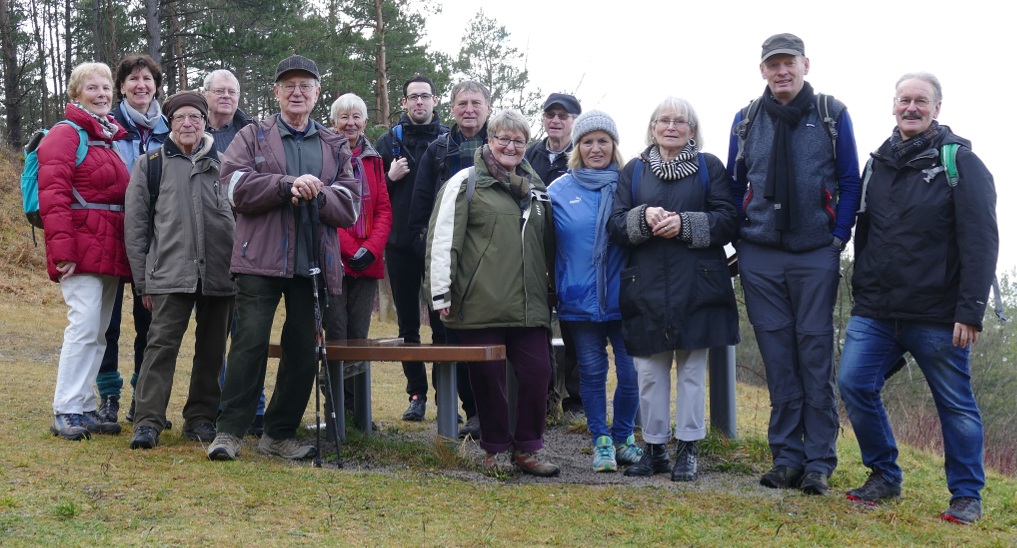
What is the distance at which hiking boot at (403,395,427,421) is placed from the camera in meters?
6.92

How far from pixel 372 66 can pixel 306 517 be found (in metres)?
18.5

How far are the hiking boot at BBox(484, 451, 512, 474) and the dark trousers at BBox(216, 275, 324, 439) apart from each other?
1.14 m

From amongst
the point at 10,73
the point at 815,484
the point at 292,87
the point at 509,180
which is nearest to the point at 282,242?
the point at 292,87

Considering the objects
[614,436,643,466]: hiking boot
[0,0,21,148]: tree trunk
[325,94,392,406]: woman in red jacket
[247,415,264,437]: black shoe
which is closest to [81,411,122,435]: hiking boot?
[247,415,264,437]: black shoe

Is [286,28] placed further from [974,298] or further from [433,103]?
[974,298]

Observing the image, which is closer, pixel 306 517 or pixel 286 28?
pixel 306 517

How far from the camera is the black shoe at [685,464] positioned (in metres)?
4.81

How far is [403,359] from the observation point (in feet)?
16.3

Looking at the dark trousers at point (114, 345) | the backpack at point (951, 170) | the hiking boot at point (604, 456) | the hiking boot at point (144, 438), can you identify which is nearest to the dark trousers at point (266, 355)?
the hiking boot at point (144, 438)

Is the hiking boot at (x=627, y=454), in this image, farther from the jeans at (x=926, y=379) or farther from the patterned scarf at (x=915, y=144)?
the patterned scarf at (x=915, y=144)

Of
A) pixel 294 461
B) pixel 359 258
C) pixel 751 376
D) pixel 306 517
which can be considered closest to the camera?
pixel 306 517

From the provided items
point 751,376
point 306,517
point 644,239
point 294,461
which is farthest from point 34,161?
point 751,376

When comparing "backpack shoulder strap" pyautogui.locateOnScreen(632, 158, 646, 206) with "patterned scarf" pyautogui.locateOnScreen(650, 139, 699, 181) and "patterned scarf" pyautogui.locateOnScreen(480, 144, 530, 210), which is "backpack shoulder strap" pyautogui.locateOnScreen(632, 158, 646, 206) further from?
"patterned scarf" pyautogui.locateOnScreen(480, 144, 530, 210)

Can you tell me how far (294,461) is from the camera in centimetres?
493
